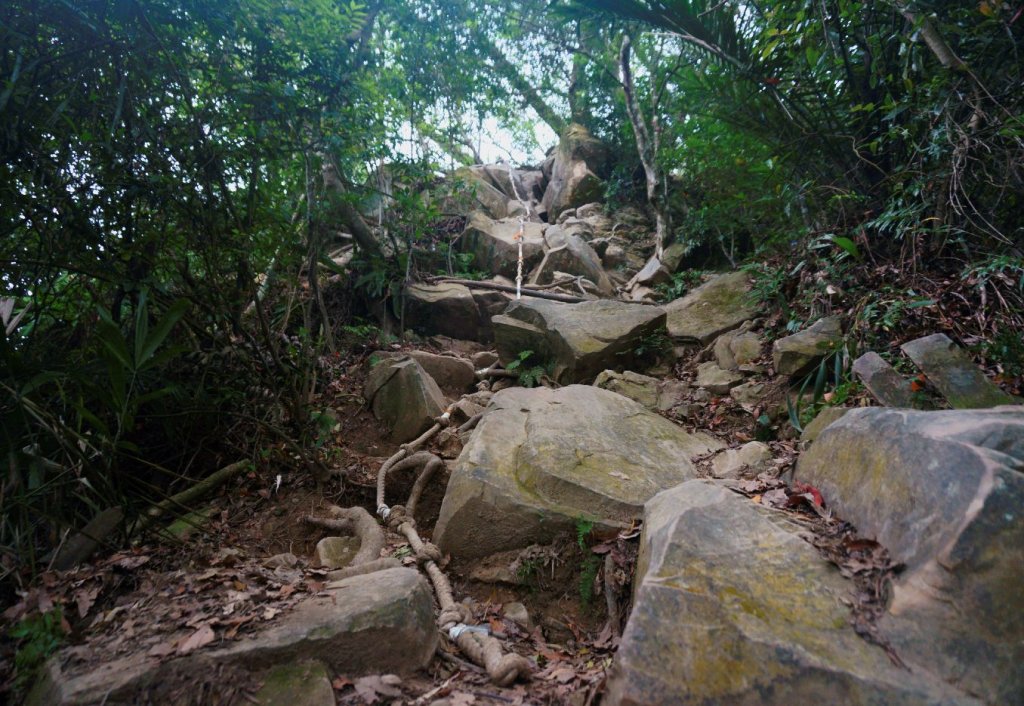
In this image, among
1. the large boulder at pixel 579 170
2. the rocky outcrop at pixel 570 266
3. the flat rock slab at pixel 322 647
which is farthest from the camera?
the large boulder at pixel 579 170

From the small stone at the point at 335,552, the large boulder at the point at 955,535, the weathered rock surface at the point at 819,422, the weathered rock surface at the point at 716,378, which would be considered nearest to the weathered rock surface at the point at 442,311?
the weathered rock surface at the point at 716,378

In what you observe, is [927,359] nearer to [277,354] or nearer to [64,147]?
[277,354]

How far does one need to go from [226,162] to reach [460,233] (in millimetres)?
6647

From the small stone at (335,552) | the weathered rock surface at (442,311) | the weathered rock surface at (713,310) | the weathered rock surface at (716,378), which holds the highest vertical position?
the weathered rock surface at (442,311)

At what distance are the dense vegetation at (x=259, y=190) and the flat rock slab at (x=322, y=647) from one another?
1.23 meters

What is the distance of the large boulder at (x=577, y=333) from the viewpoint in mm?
6199

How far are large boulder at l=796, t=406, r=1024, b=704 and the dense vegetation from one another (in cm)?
170

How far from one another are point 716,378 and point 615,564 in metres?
3.01

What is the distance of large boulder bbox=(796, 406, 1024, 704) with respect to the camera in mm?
1587

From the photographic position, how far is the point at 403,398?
18.0 ft

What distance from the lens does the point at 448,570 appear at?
3.31 metres

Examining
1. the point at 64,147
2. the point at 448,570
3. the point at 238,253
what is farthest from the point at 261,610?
the point at 64,147

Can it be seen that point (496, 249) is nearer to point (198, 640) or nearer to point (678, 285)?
point (678, 285)

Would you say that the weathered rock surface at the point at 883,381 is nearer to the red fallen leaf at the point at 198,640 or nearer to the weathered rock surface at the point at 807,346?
the weathered rock surface at the point at 807,346
